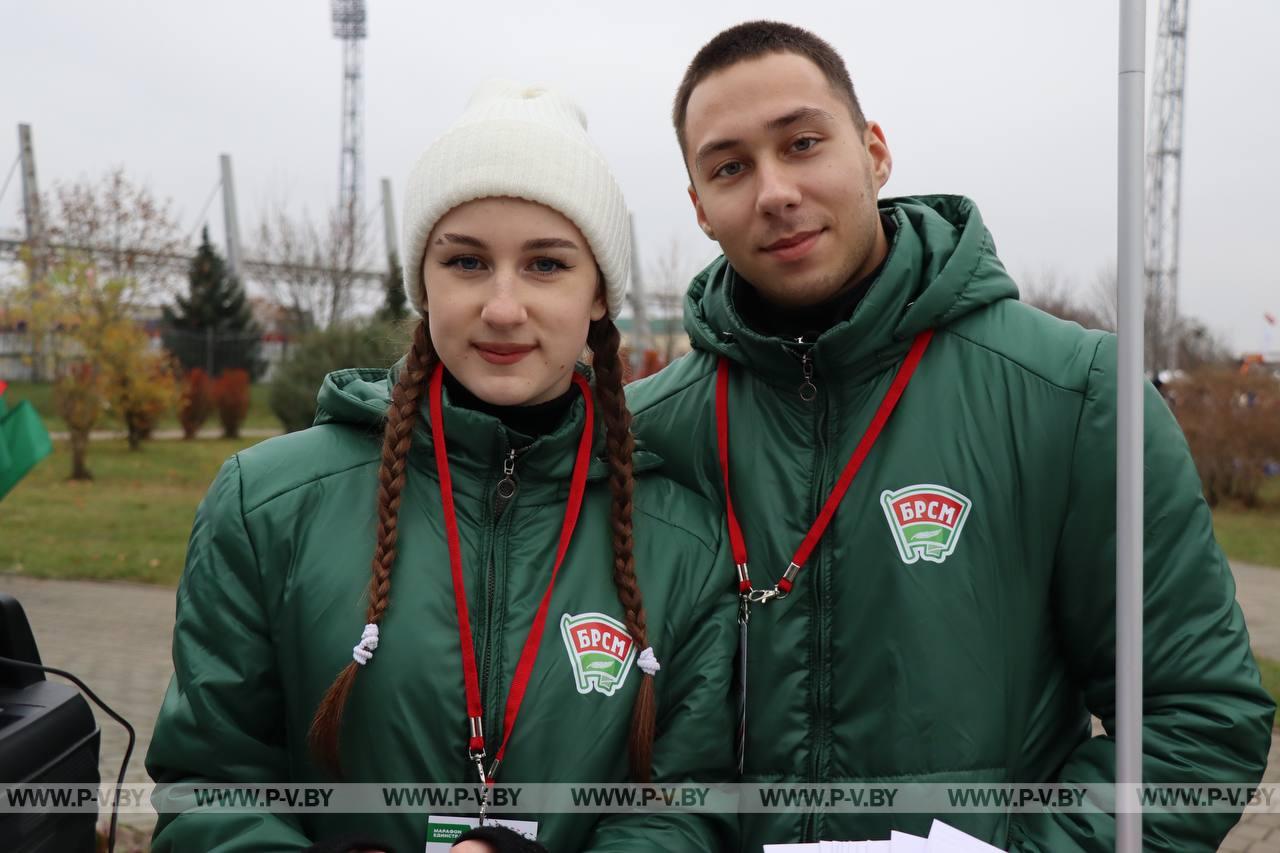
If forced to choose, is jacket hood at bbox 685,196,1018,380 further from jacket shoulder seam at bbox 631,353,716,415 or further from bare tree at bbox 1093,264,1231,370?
bare tree at bbox 1093,264,1231,370

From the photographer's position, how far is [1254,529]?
14375mm

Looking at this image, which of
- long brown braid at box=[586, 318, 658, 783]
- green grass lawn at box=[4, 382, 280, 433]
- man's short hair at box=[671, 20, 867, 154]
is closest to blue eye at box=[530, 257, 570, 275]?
long brown braid at box=[586, 318, 658, 783]

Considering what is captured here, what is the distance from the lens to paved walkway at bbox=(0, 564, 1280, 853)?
17.1ft

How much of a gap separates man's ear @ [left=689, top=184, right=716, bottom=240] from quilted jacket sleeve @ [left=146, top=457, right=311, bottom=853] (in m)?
1.05

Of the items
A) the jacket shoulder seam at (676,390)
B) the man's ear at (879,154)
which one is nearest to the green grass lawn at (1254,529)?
the man's ear at (879,154)

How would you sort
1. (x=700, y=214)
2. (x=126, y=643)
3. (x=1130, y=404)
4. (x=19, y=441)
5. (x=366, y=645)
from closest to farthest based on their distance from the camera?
(x=1130, y=404) < (x=366, y=645) < (x=700, y=214) < (x=19, y=441) < (x=126, y=643)

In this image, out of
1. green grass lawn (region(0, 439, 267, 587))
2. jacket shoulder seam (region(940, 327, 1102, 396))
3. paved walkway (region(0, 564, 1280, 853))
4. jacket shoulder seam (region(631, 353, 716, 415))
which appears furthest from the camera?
green grass lawn (region(0, 439, 267, 587))

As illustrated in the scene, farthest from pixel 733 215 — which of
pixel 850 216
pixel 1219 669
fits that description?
pixel 1219 669

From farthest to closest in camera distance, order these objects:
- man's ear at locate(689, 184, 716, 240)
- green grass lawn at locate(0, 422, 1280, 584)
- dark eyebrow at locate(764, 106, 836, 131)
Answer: green grass lawn at locate(0, 422, 1280, 584) → man's ear at locate(689, 184, 716, 240) → dark eyebrow at locate(764, 106, 836, 131)

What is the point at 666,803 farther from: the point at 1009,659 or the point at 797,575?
the point at 1009,659

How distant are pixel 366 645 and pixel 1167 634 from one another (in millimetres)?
1408

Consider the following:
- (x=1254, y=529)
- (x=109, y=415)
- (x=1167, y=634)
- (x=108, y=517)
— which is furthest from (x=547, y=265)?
(x=109, y=415)

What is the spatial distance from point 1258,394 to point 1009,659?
53.1ft

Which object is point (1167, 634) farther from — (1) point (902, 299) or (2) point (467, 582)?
(2) point (467, 582)
